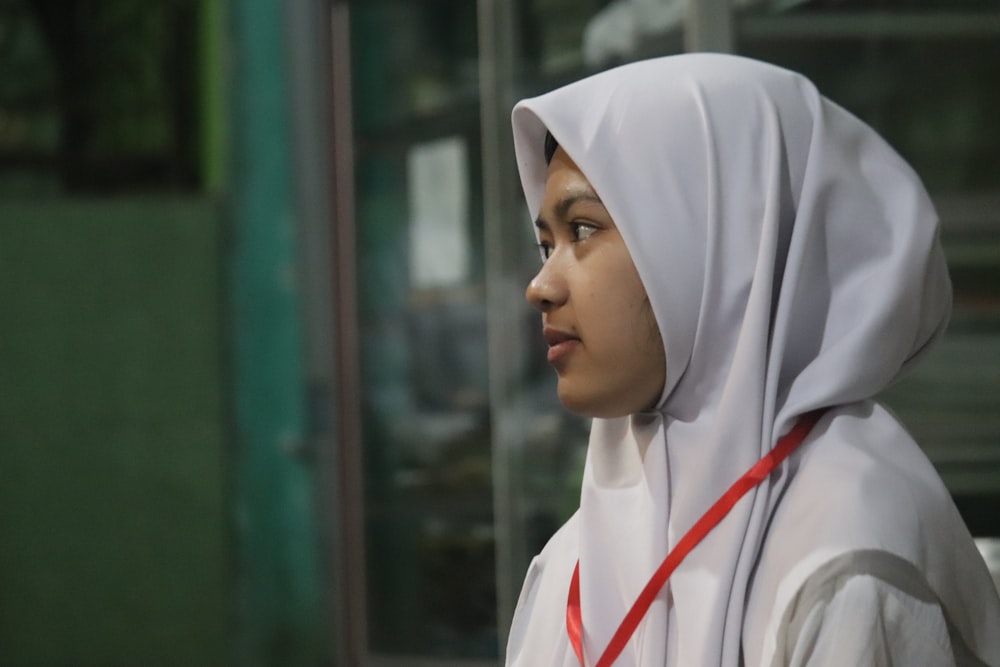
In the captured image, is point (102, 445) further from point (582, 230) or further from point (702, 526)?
point (702, 526)

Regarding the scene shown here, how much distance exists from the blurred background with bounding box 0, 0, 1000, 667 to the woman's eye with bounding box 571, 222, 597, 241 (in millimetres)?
1744

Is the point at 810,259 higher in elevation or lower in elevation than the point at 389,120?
lower

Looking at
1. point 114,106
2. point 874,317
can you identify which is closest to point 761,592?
point 874,317

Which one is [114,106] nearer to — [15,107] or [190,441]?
[15,107]

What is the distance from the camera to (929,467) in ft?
4.63

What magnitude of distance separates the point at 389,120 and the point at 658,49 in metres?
1.55

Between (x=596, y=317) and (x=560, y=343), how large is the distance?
0.19 feet

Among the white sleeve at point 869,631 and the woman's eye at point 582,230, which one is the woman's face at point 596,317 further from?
the white sleeve at point 869,631

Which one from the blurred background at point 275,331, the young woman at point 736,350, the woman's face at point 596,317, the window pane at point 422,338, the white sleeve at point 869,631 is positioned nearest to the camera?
the white sleeve at point 869,631

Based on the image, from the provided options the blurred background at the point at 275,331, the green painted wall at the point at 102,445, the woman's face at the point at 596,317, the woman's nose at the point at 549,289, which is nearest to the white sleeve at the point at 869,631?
the woman's face at the point at 596,317

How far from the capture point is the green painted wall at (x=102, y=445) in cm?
517

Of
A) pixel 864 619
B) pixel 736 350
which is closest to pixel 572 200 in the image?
pixel 736 350

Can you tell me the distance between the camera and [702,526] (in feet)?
4.62

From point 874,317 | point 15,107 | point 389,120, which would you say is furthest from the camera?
point 15,107
